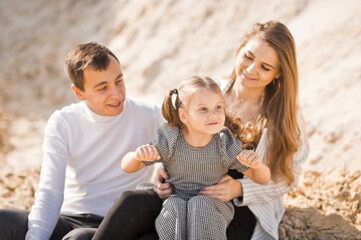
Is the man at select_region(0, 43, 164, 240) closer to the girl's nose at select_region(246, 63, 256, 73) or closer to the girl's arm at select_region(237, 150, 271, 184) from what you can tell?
the girl's nose at select_region(246, 63, 256, 73)

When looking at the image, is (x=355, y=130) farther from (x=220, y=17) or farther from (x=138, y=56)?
(x=138, y=56)

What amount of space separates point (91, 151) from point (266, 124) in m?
1.13

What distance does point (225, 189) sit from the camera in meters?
2.19

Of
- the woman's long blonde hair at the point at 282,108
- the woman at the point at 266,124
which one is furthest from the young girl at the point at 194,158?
the woman's long blonde hair at the point at 282,108

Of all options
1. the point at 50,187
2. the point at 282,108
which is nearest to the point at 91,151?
the point at 50,187

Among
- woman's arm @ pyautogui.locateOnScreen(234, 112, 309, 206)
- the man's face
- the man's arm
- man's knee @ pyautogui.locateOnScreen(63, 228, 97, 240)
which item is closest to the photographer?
man's knee @ pyautogui.locateOnScreen(63, 228, 97, 240)

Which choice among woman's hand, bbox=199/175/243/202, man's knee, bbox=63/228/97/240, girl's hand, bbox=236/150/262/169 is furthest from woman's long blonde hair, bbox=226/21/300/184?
man's knee, bbox=63/228/97/240

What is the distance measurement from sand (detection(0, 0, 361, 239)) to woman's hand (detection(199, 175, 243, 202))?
2.08ft

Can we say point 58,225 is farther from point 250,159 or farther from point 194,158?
point 250,159

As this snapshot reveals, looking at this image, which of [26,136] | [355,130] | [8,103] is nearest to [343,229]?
[355,130]

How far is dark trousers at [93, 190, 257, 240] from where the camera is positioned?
2.04 metres

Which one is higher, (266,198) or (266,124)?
(266,124)

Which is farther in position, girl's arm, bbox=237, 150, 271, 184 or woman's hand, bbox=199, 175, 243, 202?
woman's hand, bbox=199, 175, 243, 202

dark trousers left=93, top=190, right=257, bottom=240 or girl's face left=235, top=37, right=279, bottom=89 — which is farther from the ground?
girl's face left=235, top=37, right=279, bottom=89
